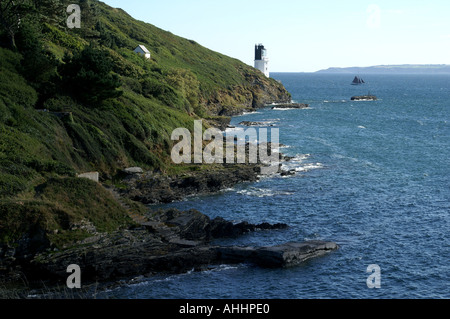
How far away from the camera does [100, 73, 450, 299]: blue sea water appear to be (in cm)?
3872

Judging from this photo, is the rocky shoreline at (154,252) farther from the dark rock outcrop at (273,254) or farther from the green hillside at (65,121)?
the green hillside at (65,121)

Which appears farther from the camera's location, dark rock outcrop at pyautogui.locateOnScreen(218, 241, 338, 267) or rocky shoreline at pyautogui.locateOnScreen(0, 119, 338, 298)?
dark rock outcrop at pyautogui.locateOnScreen(218, 241, 338, 267)

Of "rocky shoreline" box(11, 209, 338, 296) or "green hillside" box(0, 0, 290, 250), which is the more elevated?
"green hillside" box(0, 0, 290, 250)

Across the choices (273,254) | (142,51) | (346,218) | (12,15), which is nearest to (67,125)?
(12,15)

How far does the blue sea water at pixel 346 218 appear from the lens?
3872cm

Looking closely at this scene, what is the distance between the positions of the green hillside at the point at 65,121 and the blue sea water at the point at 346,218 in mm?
11694

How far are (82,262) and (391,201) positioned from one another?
39885mm

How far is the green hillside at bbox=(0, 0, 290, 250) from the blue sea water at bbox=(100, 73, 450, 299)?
11.7 metres

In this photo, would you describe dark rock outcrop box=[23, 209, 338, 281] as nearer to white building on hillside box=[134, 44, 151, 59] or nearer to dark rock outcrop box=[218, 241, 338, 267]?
dark rock outcrop box=[218, 241, 338, 267]

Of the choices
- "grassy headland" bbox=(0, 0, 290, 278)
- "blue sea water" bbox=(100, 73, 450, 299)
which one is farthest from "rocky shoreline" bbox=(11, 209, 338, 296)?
"grassy headland" bbox=(0, 0, 290, 278)

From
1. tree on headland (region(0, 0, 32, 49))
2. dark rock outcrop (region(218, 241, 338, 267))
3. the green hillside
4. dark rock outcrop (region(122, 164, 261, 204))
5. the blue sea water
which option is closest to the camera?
the blue sea water

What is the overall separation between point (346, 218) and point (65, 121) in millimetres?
38068

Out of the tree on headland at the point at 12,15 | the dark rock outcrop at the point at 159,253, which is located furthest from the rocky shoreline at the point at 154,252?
the tree on headland at the point at 12,15
